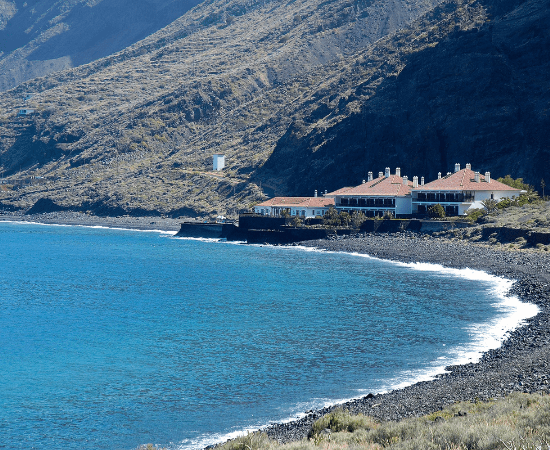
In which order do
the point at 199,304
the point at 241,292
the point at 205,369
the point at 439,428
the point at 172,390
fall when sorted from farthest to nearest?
the point at 241,292, the point at 199,304, the point at 205,369, the point at 172,390, the point at 439,428

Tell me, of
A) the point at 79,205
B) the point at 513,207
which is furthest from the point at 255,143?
the point at 513,207

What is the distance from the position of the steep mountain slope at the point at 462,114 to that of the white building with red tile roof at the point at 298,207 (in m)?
21.6

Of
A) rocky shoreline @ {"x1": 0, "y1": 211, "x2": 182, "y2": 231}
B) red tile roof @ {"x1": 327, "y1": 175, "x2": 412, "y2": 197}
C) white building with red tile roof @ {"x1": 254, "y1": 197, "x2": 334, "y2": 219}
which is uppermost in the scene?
red tile roof @ {"x1": 327, "y1": 175, "x2": 412, "y2": 197}

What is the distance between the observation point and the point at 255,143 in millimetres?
167500

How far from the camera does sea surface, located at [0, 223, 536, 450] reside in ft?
74.7

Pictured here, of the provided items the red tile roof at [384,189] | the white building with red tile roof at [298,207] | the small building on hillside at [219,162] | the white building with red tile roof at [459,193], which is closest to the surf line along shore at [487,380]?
the white building with red tile roof at [459,193]

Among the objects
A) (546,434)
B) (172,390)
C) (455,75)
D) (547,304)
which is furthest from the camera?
(455,75)

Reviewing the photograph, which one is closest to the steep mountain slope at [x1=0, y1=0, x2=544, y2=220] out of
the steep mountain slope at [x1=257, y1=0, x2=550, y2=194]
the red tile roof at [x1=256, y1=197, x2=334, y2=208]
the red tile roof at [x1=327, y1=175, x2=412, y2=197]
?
the steep mountain slope at [x1=257, y1=0, x2=550, y2=194]

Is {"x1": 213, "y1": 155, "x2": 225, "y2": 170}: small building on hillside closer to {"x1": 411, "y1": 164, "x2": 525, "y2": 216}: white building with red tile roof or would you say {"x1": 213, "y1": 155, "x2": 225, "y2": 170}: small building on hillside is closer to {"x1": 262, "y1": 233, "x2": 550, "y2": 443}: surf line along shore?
{"x1": 411, "y1": 164, "x2": 525, "y2": 216}: white building with red tile roof

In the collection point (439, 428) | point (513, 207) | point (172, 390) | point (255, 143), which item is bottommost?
point (172, 390)

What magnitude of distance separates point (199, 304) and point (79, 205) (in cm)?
12385

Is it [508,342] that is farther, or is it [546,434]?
[508,342]

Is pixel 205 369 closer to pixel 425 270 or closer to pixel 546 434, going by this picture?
pixel 546 434

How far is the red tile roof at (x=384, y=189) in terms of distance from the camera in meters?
93.3
